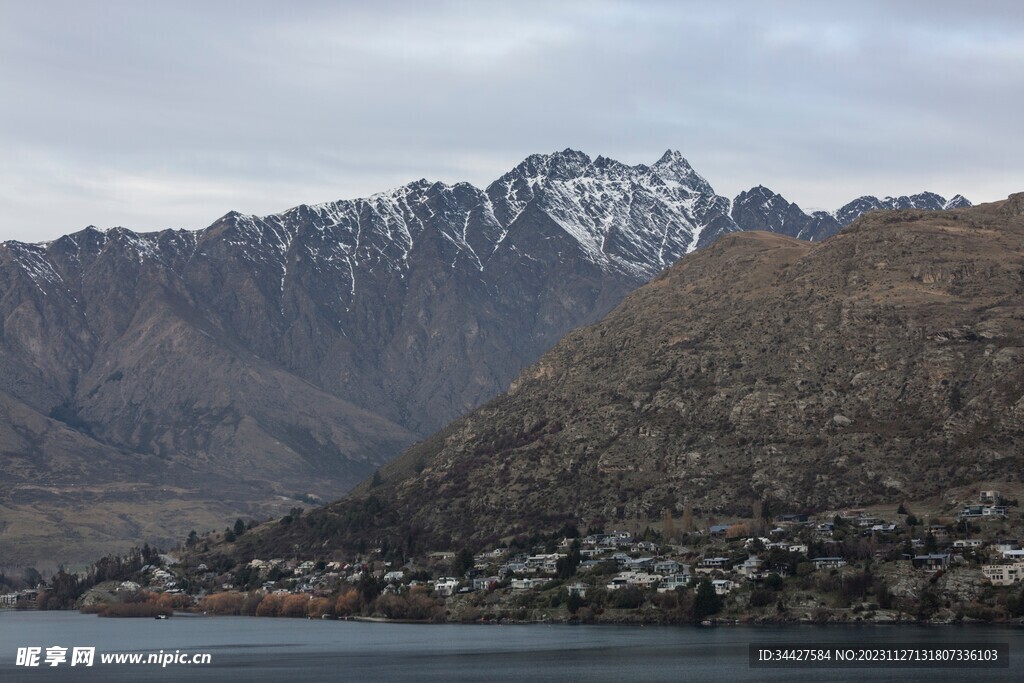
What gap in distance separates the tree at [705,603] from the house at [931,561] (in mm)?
24323

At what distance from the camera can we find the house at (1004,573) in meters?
184

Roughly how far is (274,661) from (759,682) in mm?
59851

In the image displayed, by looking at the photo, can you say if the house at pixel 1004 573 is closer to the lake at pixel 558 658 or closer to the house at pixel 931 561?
the house at pixel 931 561

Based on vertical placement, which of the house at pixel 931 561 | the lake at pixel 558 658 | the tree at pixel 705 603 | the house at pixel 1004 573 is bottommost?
the lake at pixel 558 658

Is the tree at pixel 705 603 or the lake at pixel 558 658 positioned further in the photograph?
the tree at pixel 705 603

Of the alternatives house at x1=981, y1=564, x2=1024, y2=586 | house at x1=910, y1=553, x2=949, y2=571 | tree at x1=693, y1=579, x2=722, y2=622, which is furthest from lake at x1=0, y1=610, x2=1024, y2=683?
house at x1=910, y1=553, x2=949, y2=571

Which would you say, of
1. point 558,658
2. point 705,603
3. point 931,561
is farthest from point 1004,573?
point 558,658

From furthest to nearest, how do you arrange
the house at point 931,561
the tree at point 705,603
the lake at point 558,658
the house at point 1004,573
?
the tree at point 705,603 → the house at point 931,561 → the house at point 1004,573 → the lake at point 558,658

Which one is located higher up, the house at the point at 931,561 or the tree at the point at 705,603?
the house at the point at 931,561

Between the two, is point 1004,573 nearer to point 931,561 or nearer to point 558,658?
point 931,561

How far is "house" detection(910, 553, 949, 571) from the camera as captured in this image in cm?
19225

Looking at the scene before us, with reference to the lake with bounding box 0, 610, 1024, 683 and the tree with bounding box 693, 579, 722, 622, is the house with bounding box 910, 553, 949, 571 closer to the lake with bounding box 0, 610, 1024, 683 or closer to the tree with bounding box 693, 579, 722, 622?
the lake with bounding box 0, 610, 1024, 683

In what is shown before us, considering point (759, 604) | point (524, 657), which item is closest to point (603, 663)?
point (524, 657)

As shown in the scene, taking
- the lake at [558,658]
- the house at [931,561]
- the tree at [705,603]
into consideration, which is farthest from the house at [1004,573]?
the tree at [705,603]
